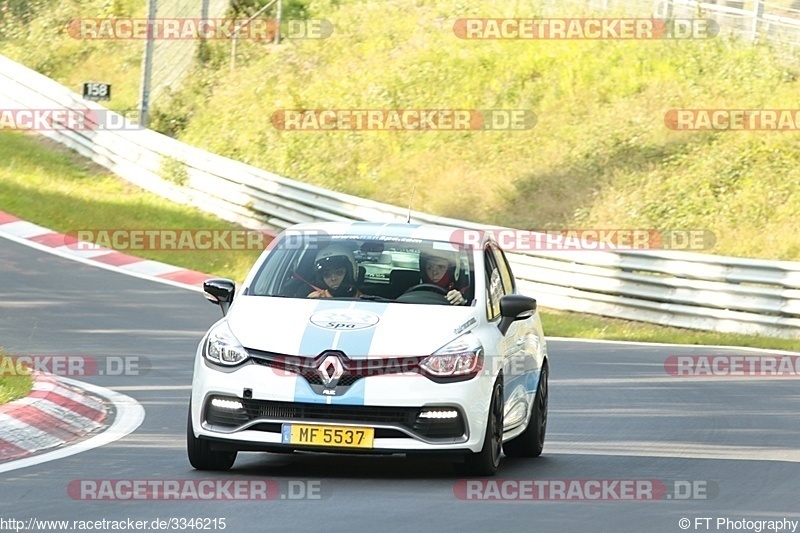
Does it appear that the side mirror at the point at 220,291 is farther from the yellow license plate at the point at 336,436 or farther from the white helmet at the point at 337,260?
the yellow license plate at the point at 336,436

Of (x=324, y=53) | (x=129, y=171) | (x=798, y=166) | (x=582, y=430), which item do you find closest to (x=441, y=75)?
(x=324, y=53)

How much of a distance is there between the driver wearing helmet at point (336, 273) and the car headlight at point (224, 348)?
72cm

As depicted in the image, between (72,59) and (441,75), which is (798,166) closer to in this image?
(441,75)

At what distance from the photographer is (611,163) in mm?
25906

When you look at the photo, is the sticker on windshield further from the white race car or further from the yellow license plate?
the yellow license plate

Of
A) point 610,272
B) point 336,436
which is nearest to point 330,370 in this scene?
point 336,436

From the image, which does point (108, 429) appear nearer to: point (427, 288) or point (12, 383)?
point (12, 383)

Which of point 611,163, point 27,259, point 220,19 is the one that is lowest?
point 27,259

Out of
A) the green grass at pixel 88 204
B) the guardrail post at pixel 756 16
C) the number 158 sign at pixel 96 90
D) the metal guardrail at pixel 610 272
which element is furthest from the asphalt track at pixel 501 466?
the guardrail post at pixel 756 16

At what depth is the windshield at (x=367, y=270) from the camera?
31.1 feet

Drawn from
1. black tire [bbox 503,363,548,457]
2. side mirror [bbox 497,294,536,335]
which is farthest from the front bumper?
black tire [bbox 503,363,548,457]

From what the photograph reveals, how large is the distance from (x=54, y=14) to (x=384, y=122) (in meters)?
13.0

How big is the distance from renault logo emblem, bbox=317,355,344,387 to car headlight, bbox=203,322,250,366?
0.45m

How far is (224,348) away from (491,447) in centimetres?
162
